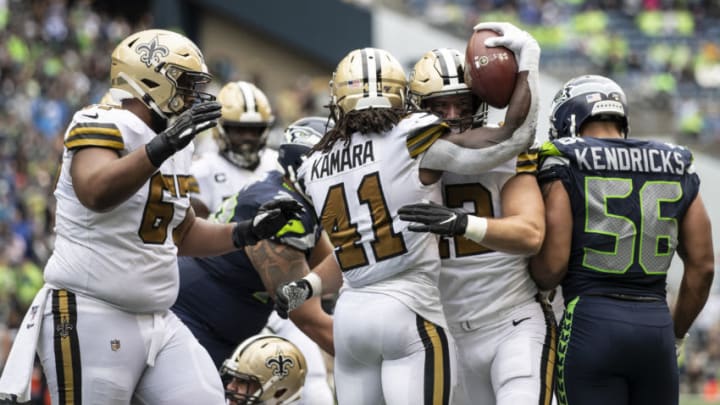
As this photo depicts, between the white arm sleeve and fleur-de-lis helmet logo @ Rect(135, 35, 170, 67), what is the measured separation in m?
1.20

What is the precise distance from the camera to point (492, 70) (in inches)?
210

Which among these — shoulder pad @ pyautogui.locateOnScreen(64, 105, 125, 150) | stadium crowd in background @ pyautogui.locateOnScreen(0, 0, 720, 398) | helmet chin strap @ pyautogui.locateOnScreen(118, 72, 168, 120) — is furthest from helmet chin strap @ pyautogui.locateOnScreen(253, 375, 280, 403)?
stadium crowd in background @ pyautogui.locateOnScreen(0, 0, 720, 398)

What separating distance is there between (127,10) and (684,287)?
71.0ft

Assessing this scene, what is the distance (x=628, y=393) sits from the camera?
219 inches

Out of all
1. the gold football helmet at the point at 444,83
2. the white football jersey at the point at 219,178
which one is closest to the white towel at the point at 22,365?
the gold football helmet at the point at 444,83

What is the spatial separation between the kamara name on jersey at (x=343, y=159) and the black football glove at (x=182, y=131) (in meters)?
0.56

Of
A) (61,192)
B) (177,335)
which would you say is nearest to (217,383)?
(177,335)

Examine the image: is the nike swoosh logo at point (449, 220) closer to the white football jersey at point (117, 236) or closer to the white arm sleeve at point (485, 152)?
the white arm sleeve at point (485, 152)

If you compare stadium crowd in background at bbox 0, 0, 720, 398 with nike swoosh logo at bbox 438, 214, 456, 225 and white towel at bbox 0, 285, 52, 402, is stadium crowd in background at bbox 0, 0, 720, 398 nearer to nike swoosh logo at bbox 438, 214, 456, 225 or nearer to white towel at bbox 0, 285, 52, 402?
white towel at bbox 0, 285, 52, 402

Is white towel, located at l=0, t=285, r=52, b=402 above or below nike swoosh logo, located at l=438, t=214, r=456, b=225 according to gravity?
below

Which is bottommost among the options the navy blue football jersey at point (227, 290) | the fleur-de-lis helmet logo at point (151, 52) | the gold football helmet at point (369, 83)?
the navy blue football jersey at point (227, 290)

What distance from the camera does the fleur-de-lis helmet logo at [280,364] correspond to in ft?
22.2

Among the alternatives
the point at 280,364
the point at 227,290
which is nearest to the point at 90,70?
the point at 227,290

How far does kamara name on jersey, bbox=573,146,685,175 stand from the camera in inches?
217
